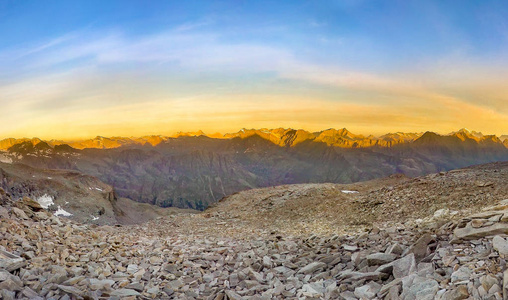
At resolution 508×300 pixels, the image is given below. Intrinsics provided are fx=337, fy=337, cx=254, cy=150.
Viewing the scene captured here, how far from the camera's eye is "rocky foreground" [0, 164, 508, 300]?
8.65 meters

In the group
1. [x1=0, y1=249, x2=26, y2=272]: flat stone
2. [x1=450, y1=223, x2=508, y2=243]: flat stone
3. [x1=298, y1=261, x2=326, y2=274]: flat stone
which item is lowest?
[x1=298, y1=261, x2=326, y2=274]: flat stone

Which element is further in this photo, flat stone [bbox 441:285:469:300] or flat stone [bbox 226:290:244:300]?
flat stone [bbox 226:290:244:300]

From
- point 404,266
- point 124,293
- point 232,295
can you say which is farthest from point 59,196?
point 404,266

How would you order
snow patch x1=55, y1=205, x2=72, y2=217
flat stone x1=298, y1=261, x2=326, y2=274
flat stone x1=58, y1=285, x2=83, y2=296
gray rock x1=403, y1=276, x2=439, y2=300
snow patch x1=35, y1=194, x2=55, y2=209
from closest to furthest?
gray rock x1=403, y1=276, x2=439, y2=300
flat stone x1=58, y1=285, x2=83, y2=296
flat stone x1=298, y1=261, x2=326, y2=274
snow patch x1=55, y1=205, x2=72, y2=217
snow patch x1=35, y1=194, x2=55, y2=209

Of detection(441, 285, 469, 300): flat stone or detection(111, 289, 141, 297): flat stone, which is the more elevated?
detection(441, 285, 469, 300): flat stone

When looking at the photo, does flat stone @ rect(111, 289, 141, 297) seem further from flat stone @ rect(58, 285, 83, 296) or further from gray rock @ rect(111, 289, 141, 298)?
flat stone @ rect(58, 285, 83, 296)

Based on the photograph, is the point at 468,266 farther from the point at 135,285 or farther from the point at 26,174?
the point at 26,174

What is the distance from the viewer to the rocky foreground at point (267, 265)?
28.4ft

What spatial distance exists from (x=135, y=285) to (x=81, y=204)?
132 m

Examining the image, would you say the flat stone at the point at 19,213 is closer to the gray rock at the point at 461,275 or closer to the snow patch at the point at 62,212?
the gray rock at the point at 461,275

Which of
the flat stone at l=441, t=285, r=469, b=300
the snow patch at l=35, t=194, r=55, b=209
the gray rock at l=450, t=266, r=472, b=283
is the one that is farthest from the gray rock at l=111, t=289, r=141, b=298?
the snow patch at l=35, t=194, r=55, b=209

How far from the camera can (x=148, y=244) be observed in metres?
17.9

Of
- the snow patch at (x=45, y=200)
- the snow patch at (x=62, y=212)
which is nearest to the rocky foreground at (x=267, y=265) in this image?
the snow patch at (x=62, y=212)

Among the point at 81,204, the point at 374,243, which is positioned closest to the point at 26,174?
the point at 81,204
